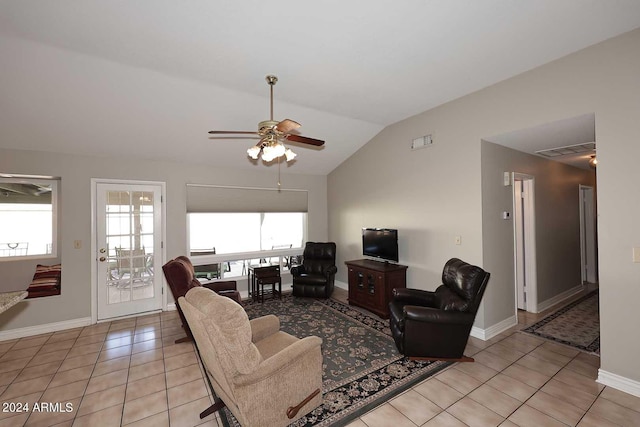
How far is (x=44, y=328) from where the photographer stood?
3.72 m

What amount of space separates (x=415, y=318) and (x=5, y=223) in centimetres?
599

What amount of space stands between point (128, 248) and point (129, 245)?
0.05 m

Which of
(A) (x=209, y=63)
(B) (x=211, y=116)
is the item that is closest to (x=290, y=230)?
(B) (x=211, y=116)

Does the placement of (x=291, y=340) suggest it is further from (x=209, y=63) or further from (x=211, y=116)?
(x=211, y=116)

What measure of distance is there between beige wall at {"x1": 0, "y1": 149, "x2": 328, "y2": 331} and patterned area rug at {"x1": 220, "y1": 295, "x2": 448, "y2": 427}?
2199 millimetres

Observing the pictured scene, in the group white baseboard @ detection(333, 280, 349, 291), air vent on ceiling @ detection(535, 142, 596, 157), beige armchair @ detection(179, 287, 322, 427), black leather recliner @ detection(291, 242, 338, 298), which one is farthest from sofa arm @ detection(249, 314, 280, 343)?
air vent on ceiling @ detection(535, 142, 596, 157)

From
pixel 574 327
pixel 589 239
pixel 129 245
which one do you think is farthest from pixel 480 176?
pixel 129 245

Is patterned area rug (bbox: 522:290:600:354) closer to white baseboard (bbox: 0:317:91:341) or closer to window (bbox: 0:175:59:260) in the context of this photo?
white baseboard (bbox: 0:317:91:341)

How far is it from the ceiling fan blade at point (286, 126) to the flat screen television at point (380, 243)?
8.55ft

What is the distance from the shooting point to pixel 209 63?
2.74m

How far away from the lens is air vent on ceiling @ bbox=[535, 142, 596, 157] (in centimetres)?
364

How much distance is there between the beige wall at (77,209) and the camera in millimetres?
3654

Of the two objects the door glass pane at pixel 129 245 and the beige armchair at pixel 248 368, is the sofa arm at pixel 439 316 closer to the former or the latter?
the beige armchair at pixel 248 368

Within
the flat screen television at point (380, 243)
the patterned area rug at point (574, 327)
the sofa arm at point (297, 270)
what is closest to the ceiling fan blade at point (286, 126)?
the flat screen television at point (380, 243)
